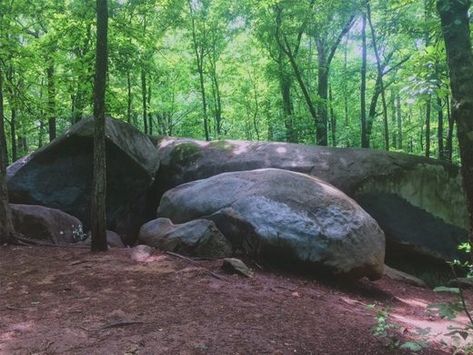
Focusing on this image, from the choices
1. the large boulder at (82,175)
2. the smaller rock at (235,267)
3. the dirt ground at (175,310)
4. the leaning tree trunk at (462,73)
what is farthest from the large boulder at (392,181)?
the leaning tree trunk at (462,73)

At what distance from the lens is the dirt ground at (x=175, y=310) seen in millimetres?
4828

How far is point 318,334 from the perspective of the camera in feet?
17.8

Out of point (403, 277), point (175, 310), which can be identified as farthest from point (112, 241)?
point (403, 277)

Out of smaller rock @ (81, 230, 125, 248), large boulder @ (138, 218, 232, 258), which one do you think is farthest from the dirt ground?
smaller rock @ (81, 230, 125, 248)

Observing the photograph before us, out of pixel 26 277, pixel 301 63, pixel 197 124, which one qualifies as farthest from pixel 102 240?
pixel 197 124

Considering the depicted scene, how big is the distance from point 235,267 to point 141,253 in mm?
2027

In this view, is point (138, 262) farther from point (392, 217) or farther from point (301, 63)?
point (301, 63)

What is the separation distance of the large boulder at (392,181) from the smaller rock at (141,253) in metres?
5.02

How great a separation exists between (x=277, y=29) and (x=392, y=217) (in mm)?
8855

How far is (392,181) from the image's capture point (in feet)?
41.5

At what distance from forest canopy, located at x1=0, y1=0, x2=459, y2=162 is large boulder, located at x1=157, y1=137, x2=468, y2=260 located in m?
2.38

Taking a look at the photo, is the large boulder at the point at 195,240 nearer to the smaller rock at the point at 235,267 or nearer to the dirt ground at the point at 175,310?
the dirt ground at the point at 175,310

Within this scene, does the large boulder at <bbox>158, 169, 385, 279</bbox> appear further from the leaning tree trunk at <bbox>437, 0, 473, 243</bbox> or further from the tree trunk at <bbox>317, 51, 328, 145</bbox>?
the tree trunk at <bbox>317, 51, 328, 145</bbox>

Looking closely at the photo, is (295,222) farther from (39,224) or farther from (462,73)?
(39,224)
